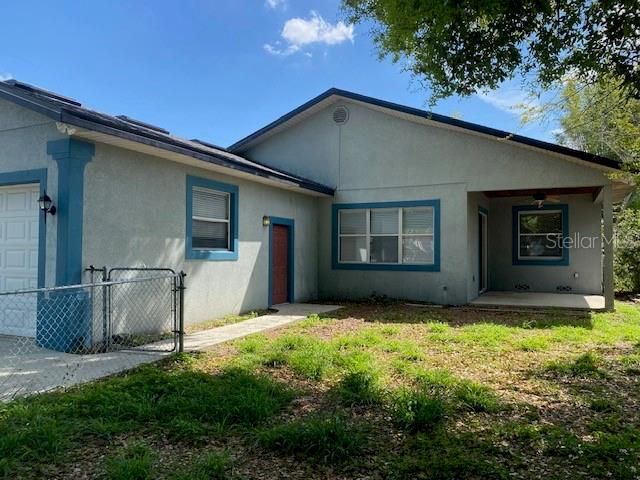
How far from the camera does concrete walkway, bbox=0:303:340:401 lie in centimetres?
507

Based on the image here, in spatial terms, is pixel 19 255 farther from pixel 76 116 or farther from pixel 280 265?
pixel 280 265

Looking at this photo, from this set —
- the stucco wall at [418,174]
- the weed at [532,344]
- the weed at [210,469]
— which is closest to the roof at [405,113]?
the stucco wall at [418,174]

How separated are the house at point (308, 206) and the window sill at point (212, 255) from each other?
A: 0.06 meters

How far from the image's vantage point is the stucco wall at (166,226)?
23.0 ft

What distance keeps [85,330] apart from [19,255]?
1868 millimetres

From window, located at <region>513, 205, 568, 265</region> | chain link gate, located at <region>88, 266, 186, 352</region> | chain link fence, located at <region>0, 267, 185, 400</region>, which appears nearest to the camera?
chain link fence, located at <region>0, 267, 185, 400</region>

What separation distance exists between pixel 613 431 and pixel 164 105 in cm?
2780

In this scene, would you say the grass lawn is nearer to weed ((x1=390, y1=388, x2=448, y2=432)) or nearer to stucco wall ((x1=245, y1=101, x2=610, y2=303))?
weed ((x1=390, y1=388, x2=448, y2=432))

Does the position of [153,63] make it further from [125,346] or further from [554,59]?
[554,59]

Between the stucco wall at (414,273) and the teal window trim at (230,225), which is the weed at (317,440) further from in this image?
the stucco wall at (414,273)

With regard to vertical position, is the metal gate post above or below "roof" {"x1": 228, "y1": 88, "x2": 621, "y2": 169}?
below

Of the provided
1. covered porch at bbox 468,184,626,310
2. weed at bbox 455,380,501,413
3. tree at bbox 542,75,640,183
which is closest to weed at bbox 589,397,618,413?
weed at bbox 455,380,501,413

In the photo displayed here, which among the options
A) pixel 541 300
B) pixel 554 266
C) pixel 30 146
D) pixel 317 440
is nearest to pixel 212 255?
pixel 30 146

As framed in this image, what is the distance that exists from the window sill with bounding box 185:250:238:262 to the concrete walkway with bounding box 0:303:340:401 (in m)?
1.47
